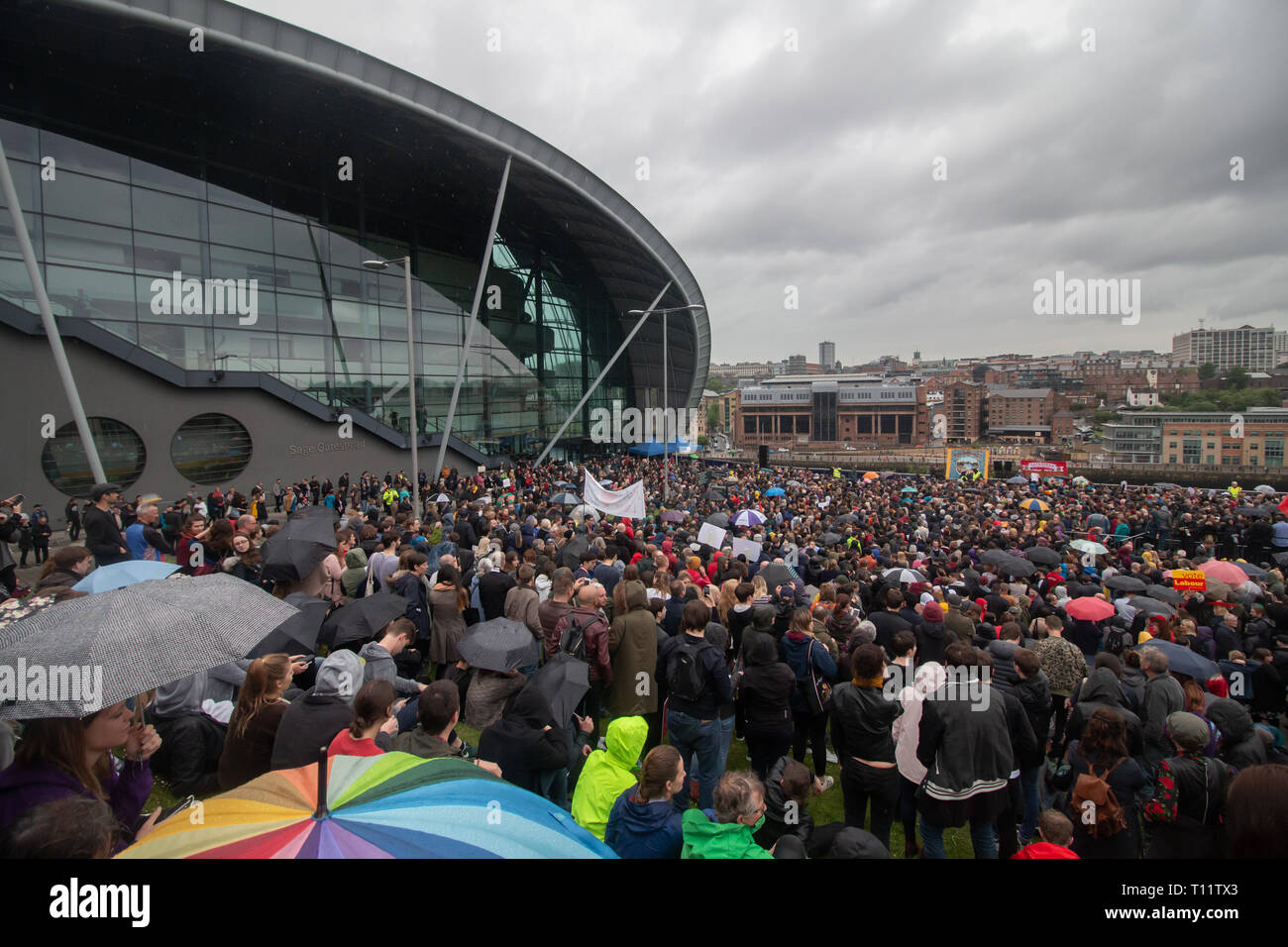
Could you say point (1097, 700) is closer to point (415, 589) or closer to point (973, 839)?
point (973, 839)

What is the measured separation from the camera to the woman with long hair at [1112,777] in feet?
10.3

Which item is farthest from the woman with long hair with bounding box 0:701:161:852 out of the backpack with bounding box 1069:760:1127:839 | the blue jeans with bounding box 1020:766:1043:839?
the blue jeans with bounding box 1020:766:1043:839

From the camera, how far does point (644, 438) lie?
4312 cm

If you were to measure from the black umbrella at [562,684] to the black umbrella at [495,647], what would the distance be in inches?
8.5

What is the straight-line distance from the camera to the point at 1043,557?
460 inches

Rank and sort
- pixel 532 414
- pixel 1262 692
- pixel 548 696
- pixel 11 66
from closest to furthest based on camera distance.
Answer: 1. pixel 548 696
2. pixel 1262 692
3. pixel 11 66
4. pixel 532 414

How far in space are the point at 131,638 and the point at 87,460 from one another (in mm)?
19553

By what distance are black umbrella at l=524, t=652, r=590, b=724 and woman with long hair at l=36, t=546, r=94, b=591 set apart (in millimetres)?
4853

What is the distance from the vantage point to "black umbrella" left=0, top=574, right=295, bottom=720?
7.81 feet

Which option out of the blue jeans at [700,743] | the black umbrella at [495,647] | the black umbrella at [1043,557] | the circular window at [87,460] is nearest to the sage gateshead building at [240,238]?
the circular window at [87,460]

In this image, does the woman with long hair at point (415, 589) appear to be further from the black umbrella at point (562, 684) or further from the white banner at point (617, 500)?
the white banner at point (617, 500)
